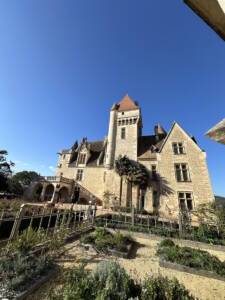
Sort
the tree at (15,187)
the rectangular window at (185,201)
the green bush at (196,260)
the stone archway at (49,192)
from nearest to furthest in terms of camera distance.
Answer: the green bush at (196,260)
the rectangular window at (185,201)
the stone archway at (49,192)
the tree at (15,187)

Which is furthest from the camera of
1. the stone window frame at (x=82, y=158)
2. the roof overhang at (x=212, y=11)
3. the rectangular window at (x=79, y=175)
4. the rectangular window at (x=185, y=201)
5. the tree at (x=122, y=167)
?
the stone window frame at (x=82, y=158)

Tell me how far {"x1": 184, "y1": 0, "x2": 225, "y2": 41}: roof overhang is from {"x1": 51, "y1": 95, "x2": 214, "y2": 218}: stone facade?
Answer: 16.7m

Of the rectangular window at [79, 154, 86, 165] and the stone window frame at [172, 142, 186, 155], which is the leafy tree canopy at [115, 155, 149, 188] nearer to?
the stone window frame at [172, 142, 186, 155]

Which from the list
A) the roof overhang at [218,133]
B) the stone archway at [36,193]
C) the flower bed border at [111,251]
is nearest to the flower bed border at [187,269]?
the flower bed border at [111,251]

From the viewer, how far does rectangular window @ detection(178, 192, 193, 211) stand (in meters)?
15.2

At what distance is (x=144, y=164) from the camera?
19.0m

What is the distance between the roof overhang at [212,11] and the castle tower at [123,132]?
18976 mm

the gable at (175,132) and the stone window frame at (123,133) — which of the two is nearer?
the gable at (175,132)

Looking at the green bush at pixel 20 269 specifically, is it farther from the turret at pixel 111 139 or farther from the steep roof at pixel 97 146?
the steep roof at pixel 97 146

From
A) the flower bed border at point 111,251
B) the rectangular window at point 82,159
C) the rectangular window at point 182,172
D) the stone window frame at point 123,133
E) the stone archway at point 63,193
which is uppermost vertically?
the stone window frame at point 123,133

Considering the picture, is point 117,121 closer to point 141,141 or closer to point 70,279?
point 141,141

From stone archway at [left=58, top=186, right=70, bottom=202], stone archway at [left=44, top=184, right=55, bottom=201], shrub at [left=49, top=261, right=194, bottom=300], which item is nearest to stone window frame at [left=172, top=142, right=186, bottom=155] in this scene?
shrub at [left=49, top=261, right=194, bottom=300]

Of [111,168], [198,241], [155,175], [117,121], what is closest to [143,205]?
[155,175]

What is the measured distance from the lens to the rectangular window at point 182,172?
Answer: 53.2 feet
